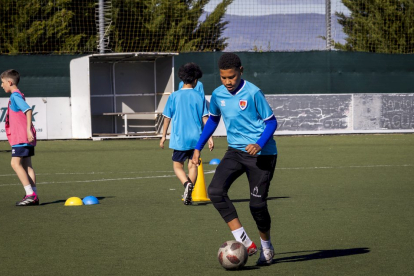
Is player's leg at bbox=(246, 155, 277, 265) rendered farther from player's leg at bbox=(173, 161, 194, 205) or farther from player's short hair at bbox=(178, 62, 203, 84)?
player's short hair at bbox=(178, 62, 203, 84)

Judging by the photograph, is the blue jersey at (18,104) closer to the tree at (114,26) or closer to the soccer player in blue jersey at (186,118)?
the soccer player in blue jersey at (186,118)

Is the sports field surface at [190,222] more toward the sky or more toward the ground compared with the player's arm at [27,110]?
more toward the ground

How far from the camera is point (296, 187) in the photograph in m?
11.6

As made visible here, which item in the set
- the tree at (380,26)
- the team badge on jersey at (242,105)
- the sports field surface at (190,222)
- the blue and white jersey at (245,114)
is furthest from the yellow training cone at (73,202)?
the tree at (380,26)

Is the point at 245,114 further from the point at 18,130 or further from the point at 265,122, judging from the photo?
the point at 18,130

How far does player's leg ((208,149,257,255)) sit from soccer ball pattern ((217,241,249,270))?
0.21m

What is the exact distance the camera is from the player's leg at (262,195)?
6.23 metres

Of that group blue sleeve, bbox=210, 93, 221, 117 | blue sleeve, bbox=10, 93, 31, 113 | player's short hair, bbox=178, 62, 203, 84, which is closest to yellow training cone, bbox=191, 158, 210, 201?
player's short hair, bbox=178, 62, 203, 84

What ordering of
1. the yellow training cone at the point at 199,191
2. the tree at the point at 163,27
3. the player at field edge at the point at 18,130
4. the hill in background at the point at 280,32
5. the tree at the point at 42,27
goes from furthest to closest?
the tree at the point at 42,27 → the tree at the point at 163,27 → the hill in background at the point at 280,32 → the yellow training cone at the point at 199,191 → the player at field edge at the point at 18,130

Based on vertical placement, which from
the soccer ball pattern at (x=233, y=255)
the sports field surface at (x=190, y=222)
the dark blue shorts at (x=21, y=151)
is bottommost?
the sports field surface at (x=190, y=222)

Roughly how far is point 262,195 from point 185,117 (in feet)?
13.0

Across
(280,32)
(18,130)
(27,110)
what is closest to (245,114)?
(27,110)

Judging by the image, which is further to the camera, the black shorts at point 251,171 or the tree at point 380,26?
the tree at point 380,26

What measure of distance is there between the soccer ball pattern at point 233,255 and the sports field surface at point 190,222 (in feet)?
0.23
